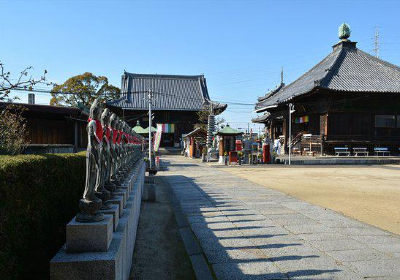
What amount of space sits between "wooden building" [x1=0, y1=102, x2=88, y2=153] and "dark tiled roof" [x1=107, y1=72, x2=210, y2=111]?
2289 centimetres

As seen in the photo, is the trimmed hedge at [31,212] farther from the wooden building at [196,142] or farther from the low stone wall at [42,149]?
the wooden building at [196,142]

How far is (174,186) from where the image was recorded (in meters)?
11.5

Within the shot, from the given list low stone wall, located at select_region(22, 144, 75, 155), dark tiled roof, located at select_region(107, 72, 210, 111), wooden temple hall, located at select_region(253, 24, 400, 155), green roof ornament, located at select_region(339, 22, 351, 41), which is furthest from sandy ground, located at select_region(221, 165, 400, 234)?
dark tiled roof, located at select_region(107, 72, 210, 111)

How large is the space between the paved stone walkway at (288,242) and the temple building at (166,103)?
103ft

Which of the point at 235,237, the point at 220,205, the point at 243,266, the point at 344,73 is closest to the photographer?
the point at 243,266

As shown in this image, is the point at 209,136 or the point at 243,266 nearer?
the point at 243,266

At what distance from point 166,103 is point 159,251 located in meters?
37.0

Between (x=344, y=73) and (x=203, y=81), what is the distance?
2206 centimetres

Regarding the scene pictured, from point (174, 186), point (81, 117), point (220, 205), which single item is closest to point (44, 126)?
point (81, 117)

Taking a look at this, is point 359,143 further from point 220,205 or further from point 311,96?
point 220,205

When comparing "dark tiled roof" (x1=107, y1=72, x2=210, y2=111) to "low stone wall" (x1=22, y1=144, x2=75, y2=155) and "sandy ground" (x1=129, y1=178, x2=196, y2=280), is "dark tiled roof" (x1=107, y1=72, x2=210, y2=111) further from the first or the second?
"sandy ground" (x1=129, y1=178, x2=196, y2=280)

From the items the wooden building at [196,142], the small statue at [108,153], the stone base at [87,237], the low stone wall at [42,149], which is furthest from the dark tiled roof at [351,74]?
the stone base at [87,237]

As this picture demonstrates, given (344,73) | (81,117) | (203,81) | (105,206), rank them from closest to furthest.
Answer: (105,206) < (81,117) < (344,73) < (203,81)

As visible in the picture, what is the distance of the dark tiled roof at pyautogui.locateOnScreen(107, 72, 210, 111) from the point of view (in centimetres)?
3950
